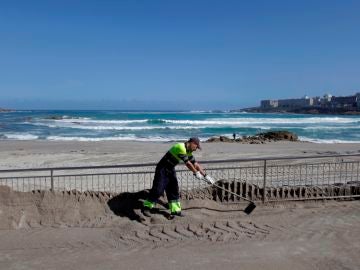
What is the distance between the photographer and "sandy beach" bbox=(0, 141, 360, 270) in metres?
6.45

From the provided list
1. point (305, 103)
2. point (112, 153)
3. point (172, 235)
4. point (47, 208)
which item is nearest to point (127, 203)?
point (47, 208)

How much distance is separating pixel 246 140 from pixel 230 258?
21814 mm

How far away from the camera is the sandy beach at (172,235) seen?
6449mm

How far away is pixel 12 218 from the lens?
26.5 feet

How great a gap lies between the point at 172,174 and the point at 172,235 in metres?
1.31

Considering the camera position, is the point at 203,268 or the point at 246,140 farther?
the point at 246,140

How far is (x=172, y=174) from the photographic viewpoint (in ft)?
27.5

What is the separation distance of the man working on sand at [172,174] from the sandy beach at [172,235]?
282 mm

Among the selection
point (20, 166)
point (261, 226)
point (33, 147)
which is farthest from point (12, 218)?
point (33, 147)

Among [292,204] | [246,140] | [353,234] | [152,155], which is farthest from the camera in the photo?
[246,140]

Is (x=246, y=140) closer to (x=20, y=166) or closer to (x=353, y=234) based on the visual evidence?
(x=20, y=166)

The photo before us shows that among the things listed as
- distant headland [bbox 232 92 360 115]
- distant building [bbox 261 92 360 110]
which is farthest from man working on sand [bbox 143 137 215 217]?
distant building [bbox 261 92 360 110]

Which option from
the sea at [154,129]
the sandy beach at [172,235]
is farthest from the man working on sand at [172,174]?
the sea at [154,129]

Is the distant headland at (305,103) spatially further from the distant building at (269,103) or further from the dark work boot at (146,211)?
the dark work boot at (146,211)
